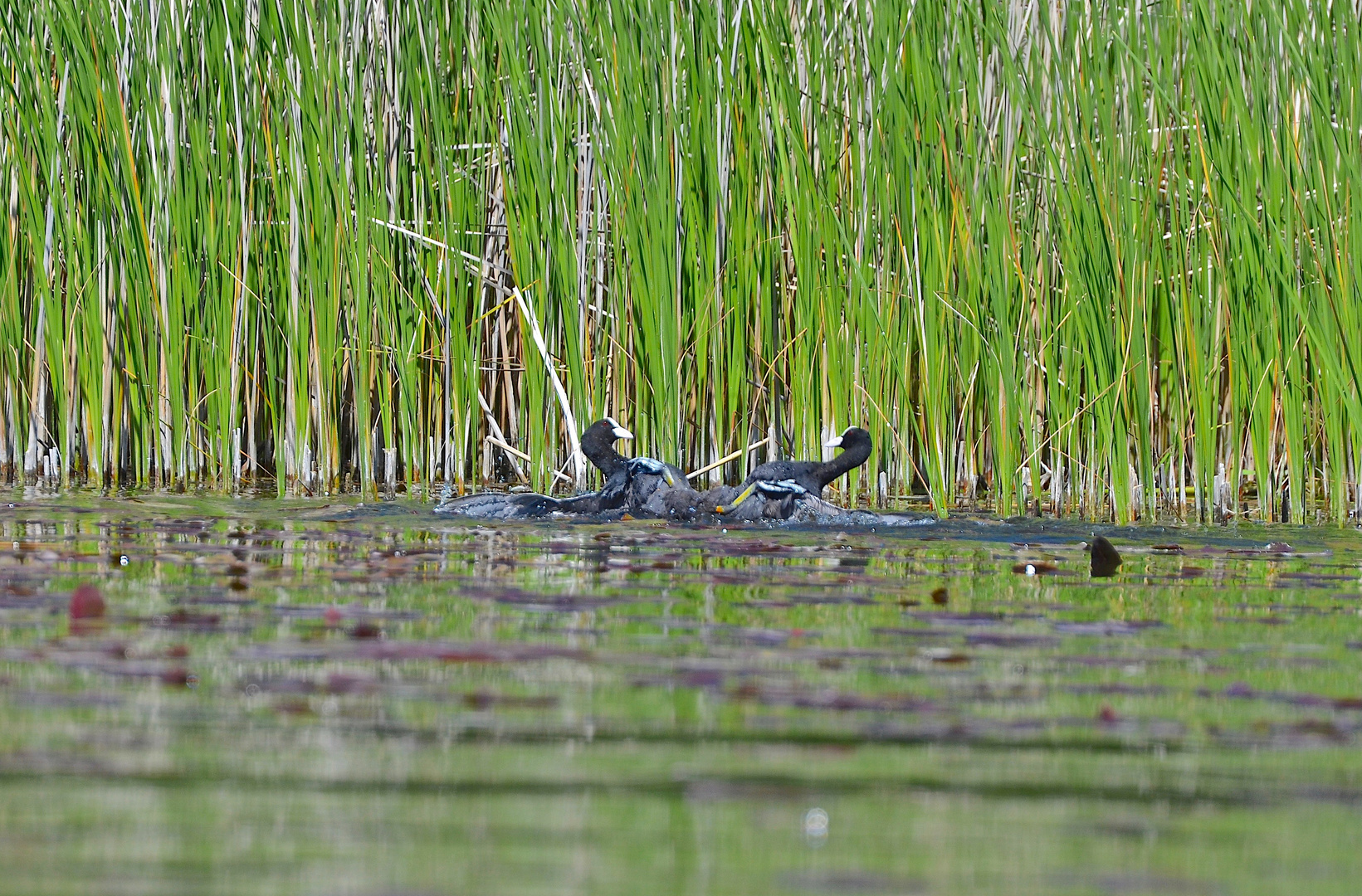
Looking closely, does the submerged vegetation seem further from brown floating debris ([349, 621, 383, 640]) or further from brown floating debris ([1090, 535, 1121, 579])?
brown floating debris ([349, 621, 383, 640])

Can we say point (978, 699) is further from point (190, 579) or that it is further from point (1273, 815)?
point (190, 579)

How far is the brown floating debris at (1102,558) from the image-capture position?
5086 mm

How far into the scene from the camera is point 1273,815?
96.0 inches

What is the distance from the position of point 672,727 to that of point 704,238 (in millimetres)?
4829

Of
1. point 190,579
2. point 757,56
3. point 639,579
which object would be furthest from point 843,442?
point 190,579

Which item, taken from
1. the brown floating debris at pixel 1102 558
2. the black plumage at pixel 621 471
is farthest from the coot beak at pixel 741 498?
the brown floating debris at pixel 1102 558

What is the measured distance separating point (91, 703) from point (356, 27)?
5.12m

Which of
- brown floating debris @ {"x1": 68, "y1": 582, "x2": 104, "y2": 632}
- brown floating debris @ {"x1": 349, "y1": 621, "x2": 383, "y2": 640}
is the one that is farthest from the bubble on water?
brown floating debris @ {"x1": 68, "y1": 582, "x2": 104, "y2": 632}

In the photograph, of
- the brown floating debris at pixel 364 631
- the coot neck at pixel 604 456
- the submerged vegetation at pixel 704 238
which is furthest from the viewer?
the coot neck at pixel 604 456

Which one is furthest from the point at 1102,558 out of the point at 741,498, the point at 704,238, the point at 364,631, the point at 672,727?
the point at 704,238

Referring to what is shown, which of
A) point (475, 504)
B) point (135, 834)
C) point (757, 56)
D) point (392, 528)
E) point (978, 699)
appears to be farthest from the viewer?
point (757, 56)

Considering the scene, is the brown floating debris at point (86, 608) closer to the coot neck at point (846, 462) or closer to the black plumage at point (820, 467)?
the black plumage at point (820, 467)

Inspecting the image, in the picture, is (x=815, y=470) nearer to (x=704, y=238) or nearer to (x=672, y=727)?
(x=704, y=238)

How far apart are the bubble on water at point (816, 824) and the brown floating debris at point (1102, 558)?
2851 mm
